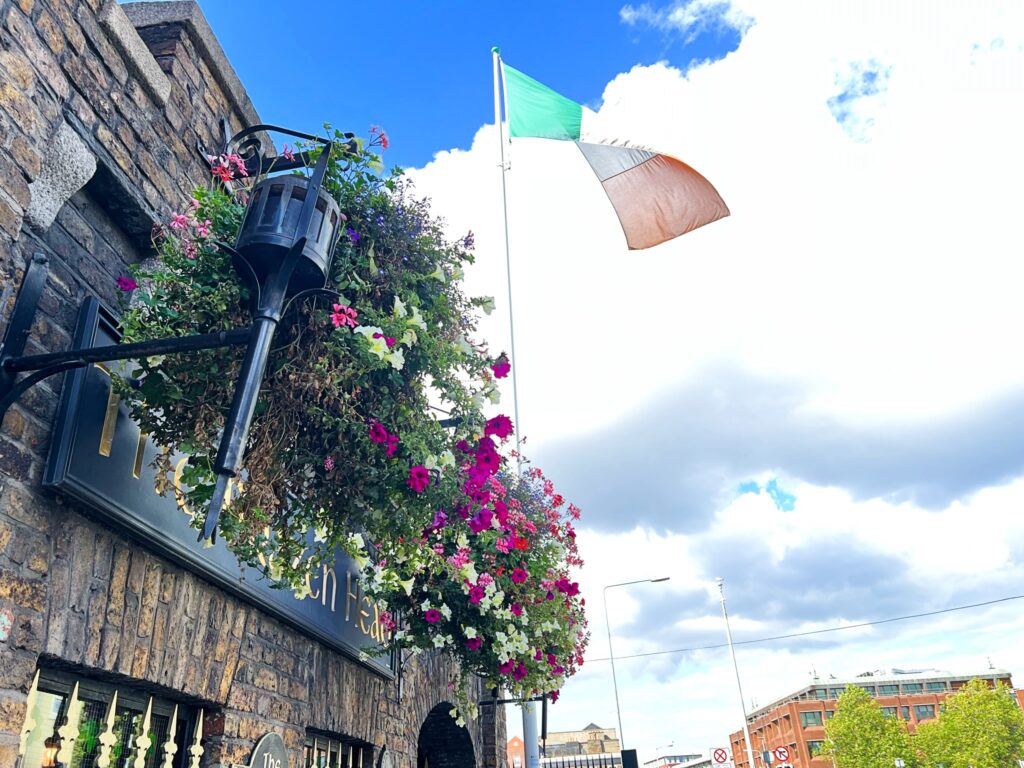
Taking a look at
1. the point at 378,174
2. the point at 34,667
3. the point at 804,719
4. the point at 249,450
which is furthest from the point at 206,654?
the point at 804,719

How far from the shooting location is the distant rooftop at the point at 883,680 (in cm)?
8088

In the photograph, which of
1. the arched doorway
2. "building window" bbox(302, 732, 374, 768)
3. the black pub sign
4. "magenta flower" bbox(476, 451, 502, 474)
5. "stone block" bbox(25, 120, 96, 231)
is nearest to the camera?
the black pub sign

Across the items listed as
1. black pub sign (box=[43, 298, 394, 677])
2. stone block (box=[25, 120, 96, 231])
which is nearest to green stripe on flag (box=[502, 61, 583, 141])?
stone block (box=[25, 120, 96, 231])

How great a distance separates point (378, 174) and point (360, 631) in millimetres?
3967

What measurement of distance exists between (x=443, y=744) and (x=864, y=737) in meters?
49.9

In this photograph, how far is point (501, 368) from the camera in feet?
10.8

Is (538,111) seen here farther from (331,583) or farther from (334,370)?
(334,370)

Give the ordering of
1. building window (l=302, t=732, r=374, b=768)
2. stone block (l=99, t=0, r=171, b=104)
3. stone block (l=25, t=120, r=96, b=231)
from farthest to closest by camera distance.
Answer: building window (l=302, t=732, r=374, b=768) → stone block (l=99, t=0, r=171, b=104) → stone block (l=25, t=120, r=96, b=231)

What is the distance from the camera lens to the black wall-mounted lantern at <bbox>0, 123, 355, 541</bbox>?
236 cm

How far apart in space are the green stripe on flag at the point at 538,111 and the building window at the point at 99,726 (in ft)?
26.2

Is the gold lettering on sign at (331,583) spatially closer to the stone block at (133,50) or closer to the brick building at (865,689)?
the stone block at (133,50)

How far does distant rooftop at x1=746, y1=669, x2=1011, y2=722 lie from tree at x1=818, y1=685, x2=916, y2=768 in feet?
112

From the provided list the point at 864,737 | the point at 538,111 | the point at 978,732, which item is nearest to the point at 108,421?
the point at 538,111

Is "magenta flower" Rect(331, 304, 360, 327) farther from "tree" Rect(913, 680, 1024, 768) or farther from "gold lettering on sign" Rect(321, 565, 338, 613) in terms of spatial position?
"tree" Rect(913, 680, 1024, 768)
